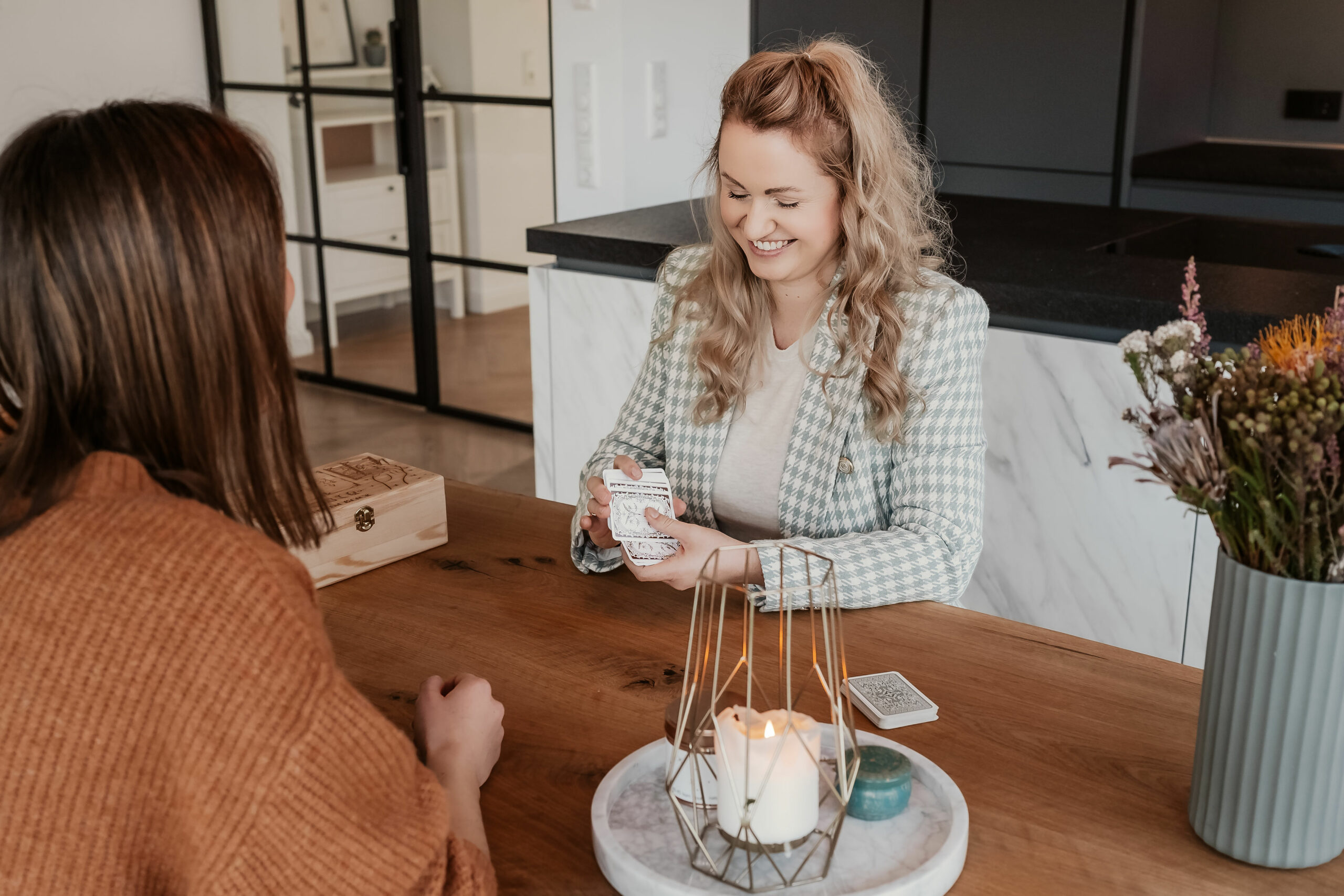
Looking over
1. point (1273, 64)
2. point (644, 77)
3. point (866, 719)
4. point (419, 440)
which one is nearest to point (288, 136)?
point (419, 440)

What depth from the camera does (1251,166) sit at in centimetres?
387

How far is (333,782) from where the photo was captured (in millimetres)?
735

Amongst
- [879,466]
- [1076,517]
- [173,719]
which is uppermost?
[173,719]

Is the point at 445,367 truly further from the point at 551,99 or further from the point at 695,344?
the point at 695,344

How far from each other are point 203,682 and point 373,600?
0.61 m

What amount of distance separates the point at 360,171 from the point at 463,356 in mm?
790

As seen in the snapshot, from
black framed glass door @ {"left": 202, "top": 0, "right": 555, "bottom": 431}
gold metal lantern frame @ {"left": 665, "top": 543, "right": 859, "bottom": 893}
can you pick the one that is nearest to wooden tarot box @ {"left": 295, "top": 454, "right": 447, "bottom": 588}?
gold metal lantern frame @ {"left": 665, "top": 543, "right": 859, "bottom": 893}

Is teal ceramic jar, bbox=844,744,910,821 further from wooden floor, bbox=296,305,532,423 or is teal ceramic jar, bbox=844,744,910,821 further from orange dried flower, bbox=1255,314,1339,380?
wooden floor, bbox=296,305,532,423

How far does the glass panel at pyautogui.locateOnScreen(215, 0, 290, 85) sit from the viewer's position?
4.66 meters

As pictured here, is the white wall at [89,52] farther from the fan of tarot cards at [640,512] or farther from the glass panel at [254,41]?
the fan of tarot cards at [640,512]

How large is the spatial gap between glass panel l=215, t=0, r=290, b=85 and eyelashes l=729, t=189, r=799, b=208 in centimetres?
356

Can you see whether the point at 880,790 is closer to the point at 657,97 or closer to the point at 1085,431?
the point at 1085,431

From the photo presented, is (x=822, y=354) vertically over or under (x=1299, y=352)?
under

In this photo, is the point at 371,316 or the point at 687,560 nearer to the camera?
the point at 687,560
